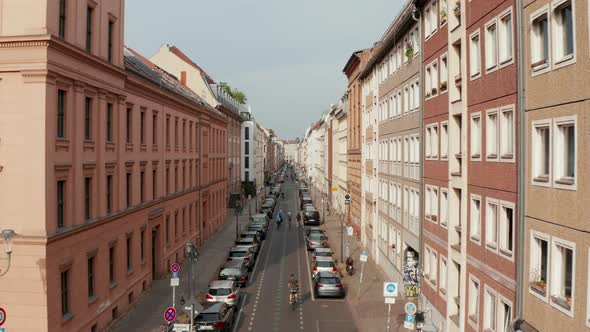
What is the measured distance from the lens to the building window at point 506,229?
51.7 feet

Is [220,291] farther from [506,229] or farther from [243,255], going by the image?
[506,229]

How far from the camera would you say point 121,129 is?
2627cm

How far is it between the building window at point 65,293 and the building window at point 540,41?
1652 centimetres

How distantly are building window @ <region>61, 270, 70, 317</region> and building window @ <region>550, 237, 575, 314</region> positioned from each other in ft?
51.4

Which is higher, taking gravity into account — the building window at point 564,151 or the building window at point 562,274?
the building window at point 564,151

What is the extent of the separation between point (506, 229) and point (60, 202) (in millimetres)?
14836

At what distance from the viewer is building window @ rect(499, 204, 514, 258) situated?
51.7 feet

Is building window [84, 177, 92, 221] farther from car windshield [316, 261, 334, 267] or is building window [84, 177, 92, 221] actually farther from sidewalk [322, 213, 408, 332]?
car windshield [316, 261, 334, 267]

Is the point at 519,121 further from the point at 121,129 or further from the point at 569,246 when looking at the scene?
the point at 121,129

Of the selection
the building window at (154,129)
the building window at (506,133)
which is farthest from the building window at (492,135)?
the building window at (154,129)

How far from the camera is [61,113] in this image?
64.5 ft

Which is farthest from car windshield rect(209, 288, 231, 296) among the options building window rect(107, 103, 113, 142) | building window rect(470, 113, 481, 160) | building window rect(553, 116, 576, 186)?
building window rect(553, 116, 576, 186)

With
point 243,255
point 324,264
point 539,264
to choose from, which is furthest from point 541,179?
point 243,255

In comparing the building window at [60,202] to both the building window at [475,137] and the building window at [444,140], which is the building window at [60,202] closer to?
the building window at [475,137]
